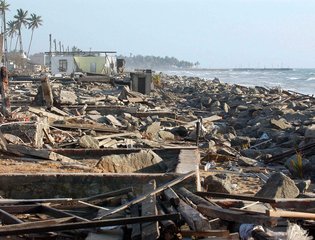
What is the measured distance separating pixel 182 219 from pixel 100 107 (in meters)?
13.6

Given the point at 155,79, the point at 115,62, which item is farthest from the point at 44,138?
the point at 115,62

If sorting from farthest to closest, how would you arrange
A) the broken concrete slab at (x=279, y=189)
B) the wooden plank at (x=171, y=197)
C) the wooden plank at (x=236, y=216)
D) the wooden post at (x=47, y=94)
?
the wooden post at (x=47, y=94)
the broken concrete slab at (x=279, y=189)
the wooden plank at (x=171, y=197)
the wooden plank at (x=236, y=216)

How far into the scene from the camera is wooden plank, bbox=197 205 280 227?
4926 millimetres

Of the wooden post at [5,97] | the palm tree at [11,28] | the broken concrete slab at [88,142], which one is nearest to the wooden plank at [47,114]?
the wooden post at [5,97]

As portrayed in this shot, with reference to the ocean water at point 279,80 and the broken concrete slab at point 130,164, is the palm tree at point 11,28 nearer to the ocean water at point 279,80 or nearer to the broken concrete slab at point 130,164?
the ocean water at point 279,80

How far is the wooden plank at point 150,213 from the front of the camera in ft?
15.8

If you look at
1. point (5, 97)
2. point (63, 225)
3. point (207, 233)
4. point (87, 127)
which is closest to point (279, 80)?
point (5, 97)

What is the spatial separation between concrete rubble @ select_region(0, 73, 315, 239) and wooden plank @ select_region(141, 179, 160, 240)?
0.03ft

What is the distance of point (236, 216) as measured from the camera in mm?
5227

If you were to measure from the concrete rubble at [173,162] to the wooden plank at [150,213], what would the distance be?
0.01 m

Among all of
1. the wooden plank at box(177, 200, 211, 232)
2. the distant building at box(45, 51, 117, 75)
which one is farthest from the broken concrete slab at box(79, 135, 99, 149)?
the distant building at box(45, 51, 117, 75)

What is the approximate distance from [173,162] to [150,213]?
12.4 ft

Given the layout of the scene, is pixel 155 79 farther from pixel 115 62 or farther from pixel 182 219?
pixel 182 219

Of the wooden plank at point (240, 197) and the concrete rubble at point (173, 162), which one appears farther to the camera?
the wooden plank at point (240, 197)
